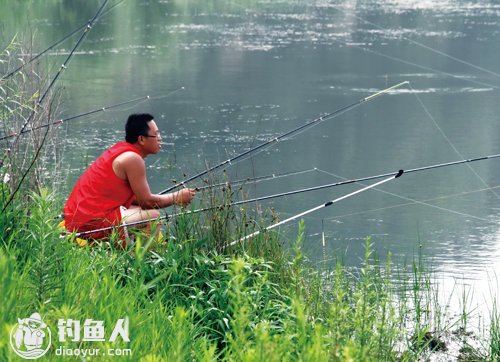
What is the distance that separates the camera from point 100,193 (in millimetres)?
4121

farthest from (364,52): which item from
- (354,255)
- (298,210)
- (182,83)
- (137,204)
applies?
(137,204)

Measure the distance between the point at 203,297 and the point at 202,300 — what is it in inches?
0.8

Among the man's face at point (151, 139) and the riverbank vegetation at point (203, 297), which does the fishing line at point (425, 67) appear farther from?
the man's face at point (151, 139)

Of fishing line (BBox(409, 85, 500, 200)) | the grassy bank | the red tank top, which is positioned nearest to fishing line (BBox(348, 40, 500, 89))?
fishing line (BBox(409, 85, 500, 200))

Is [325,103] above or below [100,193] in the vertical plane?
below

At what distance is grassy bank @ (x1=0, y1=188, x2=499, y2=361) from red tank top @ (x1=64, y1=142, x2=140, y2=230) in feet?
0.77

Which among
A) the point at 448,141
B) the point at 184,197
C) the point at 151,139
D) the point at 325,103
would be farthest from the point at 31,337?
the point at 325,103

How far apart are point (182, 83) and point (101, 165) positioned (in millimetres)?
7223

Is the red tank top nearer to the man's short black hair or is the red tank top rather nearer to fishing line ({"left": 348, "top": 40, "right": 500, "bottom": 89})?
the man's short black hair

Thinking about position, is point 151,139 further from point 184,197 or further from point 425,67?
point 425,67

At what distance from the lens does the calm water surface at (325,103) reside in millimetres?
6074

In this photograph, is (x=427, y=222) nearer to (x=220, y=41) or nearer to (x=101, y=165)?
(x=101, y=165)

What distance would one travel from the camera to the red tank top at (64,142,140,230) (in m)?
4.09

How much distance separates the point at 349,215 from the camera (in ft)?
20.5
